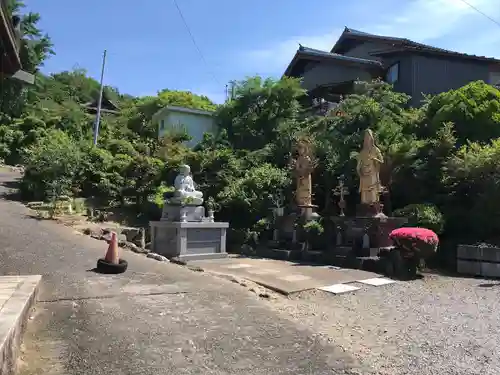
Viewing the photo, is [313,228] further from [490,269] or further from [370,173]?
[490,269]

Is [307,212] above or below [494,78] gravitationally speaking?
below

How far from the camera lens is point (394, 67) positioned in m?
24.4

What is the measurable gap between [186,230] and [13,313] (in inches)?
294

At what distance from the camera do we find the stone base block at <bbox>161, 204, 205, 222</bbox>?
12.1m

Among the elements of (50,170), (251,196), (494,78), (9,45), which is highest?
(494,78)

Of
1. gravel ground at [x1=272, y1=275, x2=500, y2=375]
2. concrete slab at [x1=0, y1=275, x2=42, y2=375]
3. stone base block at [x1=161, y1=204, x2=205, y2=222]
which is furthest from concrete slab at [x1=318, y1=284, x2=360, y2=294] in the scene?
stone base block at [x1=161, y1=204, x2=205, y2=222]

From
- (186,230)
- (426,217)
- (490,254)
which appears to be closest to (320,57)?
(426,217)

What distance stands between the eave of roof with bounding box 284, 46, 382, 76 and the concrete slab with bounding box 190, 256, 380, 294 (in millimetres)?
16128

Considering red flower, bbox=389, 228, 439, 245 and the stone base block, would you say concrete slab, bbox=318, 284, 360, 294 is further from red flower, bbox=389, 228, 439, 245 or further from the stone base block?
the stone base block

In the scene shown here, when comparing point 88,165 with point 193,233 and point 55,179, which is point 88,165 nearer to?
point 55,179

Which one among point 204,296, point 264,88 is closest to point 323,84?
point 264,88

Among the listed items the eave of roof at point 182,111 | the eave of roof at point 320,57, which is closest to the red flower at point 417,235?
the eave of roof at point 320,57

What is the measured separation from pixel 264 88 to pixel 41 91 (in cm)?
2572

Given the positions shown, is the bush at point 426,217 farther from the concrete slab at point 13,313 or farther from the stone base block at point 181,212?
the concrete slab at point 13,313
